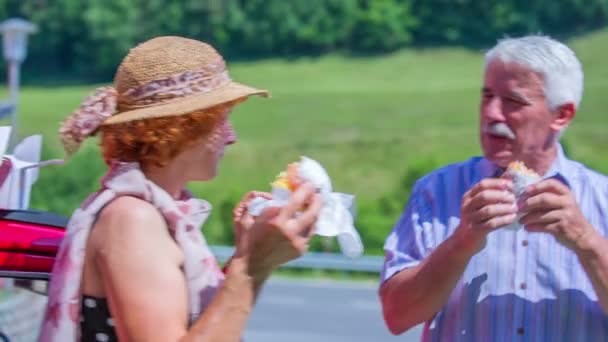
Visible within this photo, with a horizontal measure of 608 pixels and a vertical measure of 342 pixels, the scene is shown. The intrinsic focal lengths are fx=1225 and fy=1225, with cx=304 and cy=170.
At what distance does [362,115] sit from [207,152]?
3850 centimetres

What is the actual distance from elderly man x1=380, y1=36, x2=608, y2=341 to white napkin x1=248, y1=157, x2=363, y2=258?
46cm

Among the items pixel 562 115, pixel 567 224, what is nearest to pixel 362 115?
pixel 562 115

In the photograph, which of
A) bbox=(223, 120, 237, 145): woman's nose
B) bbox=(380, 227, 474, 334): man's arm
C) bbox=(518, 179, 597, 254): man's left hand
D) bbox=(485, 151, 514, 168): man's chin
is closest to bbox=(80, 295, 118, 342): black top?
bbox=(223, 120, 237, 145): woman's nose

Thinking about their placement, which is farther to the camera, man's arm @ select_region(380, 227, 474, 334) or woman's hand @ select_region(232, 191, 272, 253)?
man's arm @ select_region(380, 227, 474, 334)

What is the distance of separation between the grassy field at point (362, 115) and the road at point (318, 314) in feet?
31.9

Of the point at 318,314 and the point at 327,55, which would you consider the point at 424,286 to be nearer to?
the point at 318,314

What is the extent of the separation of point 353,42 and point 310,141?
28.7 feet

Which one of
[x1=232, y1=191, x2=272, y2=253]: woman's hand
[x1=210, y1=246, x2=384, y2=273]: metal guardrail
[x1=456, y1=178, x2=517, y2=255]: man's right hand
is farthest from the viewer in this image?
[x1=210, y1=246, x2=384, y2=273]: metal guardrail

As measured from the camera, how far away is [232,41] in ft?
148

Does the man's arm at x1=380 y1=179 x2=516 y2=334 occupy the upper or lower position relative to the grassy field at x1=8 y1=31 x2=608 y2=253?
upper

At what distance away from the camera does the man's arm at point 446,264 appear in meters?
2.61

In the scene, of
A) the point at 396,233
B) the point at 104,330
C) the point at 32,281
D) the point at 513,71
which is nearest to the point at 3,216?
the point at 32,281

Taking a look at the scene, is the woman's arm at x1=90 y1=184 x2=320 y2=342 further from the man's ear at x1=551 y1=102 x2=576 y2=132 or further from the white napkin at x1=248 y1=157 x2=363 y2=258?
the man's ear at x1=551 y1=102 x2=576 y2=132

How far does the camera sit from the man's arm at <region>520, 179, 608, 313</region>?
8.63ft
